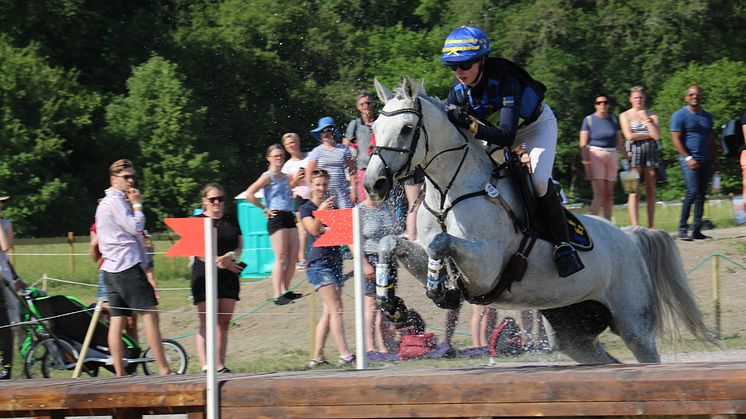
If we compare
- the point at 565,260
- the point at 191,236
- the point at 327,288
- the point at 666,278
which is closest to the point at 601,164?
the point at 327,288

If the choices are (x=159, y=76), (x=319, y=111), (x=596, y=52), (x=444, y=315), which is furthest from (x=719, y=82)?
(x=444, y=315)

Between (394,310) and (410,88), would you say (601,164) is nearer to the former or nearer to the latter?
(410,88)

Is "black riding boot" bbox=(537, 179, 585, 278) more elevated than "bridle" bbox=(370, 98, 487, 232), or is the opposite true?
"bridle" bbox=(370, 98, 487, 232)

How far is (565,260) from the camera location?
21.4ft

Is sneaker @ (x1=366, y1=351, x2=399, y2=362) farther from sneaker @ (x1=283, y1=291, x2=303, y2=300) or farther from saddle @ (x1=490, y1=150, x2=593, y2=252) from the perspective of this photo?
saddle @ (x1=490, y1=150, x2=593, y2=252)

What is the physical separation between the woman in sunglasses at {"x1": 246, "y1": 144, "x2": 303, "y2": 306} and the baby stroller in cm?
135

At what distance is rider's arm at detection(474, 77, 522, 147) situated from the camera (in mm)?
6211

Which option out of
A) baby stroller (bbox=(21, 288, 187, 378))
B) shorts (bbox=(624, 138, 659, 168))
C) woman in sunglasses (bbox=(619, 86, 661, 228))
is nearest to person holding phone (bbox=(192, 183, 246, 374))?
baby stroller (bbox=(21, 288, 187, 378))

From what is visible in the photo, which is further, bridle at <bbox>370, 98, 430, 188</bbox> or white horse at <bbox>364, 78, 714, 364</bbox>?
white horse at <bbox>364, 78, 714, 364</bbox>

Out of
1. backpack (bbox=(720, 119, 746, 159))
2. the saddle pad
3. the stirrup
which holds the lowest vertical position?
the stirrup

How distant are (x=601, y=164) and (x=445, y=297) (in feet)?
18.1

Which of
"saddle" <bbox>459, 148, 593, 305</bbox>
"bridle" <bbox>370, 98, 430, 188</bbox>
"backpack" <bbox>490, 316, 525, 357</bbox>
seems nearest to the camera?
"bridle" <bbox>370, 98, 430, 188</bbox>

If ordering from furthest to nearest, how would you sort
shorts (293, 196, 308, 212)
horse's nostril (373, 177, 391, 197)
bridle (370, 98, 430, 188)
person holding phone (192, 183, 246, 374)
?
shorts (293, 196, 308, 212)
person holding phone (192, 183, 246, 374)
bridle (370, 98, 430, 188)
horse's nostril (373, 177, 391, 197)

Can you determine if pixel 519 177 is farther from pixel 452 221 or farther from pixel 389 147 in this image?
pixel 389 147
